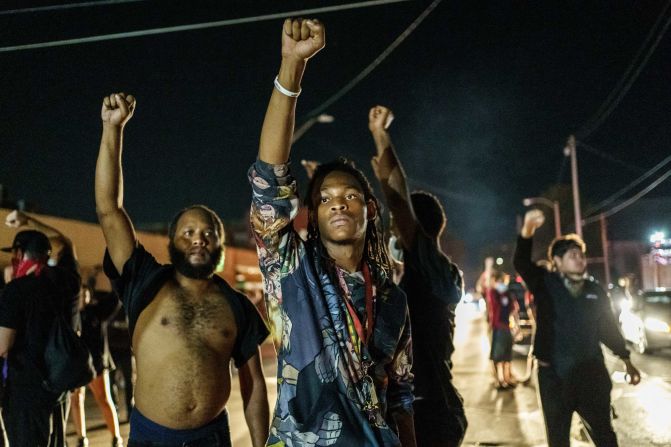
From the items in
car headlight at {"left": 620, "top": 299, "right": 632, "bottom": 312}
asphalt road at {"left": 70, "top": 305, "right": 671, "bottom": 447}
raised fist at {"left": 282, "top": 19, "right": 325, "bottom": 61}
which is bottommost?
asphalt road at {"left": 70, "top": 305, "right": 671, "bottom": 447}

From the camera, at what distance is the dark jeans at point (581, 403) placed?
422cm

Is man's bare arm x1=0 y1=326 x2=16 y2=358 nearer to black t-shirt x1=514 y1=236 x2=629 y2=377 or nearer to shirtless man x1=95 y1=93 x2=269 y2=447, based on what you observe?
shirtless man x1=95 y1=93 x2=269 y2=447

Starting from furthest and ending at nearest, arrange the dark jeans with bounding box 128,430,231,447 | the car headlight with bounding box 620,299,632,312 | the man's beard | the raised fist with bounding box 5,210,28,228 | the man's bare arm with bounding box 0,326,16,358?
the car headlight with bounding box 620,299,632,312 → the raised fist with bounding box 5,210,28,228 → the man's bare arm with bounding box 0,326,16,358 → the man's beard → the dark jeans with bounding box 128,430,231,447

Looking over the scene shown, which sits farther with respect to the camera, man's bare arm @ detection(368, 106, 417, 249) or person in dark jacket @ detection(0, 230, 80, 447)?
person in dark jacket @ detection(0, 230, 80, 447)

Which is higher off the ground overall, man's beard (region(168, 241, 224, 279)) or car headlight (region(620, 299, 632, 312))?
man's beard (region(168, 241, 224, 279))

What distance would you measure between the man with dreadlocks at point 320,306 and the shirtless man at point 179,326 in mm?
1132

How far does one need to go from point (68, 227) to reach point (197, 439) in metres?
16.6

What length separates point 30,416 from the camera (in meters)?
4.07

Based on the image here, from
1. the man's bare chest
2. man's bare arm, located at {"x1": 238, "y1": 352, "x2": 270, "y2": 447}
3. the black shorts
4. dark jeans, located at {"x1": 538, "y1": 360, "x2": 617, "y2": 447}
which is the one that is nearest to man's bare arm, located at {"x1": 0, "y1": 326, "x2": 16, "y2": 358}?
the man's bare chest

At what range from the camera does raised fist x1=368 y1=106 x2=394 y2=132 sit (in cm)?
322

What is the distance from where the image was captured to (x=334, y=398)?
197 cm

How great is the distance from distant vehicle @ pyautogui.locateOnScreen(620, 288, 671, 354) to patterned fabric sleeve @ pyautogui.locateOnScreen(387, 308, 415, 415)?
529 inches

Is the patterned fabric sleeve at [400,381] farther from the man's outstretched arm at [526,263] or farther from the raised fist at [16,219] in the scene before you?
the raised fist at [16,219]

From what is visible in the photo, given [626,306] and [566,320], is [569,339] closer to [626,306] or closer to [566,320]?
[566,320]
